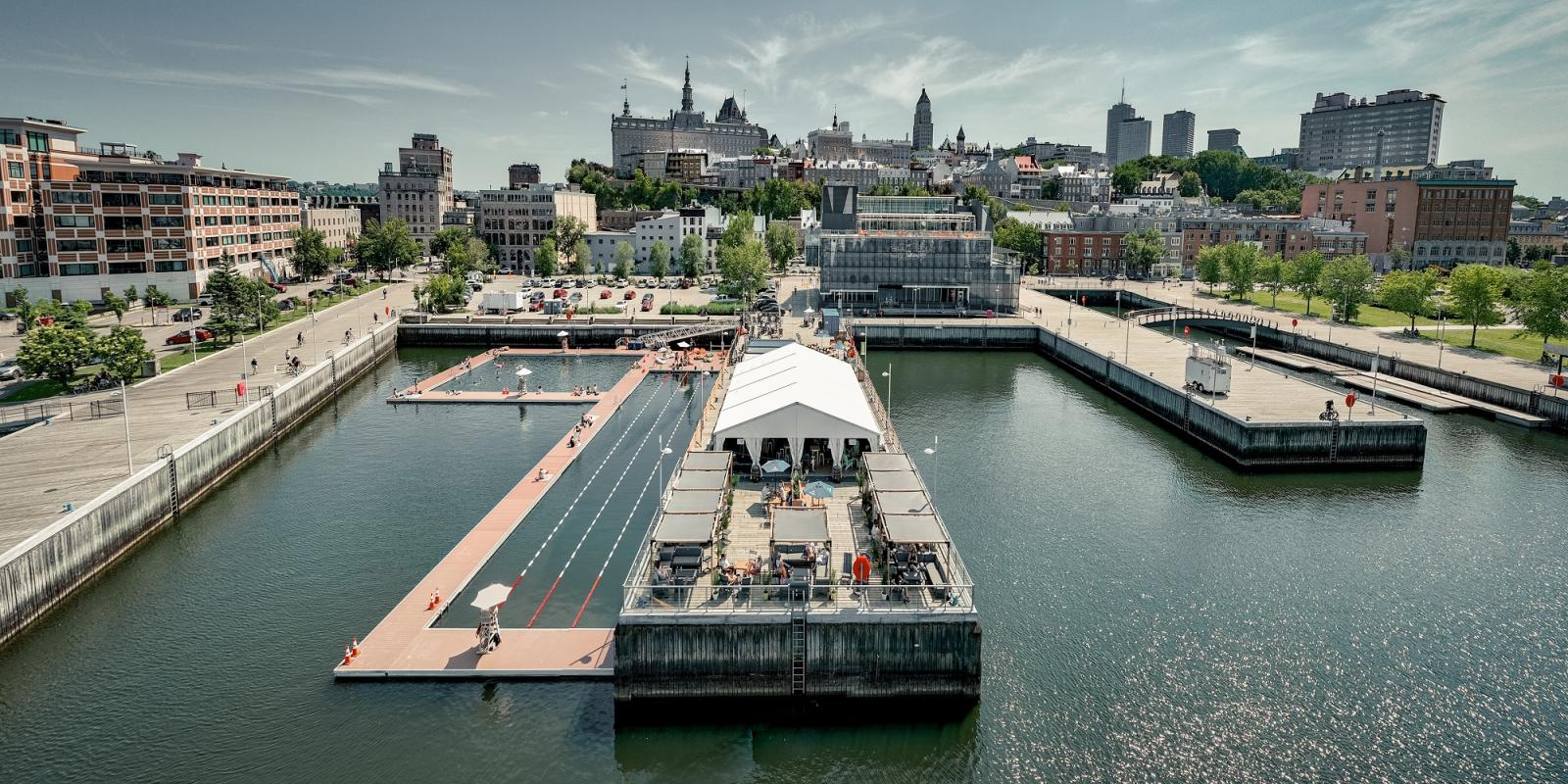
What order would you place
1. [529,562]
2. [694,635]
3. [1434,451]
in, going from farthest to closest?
[1434,451] → [529,562] → [694,635]

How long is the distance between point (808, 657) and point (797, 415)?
1419 cm

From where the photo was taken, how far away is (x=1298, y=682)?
28469mm

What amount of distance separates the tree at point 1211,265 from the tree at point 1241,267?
5.38 ft

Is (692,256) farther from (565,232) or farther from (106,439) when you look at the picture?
(106,439)

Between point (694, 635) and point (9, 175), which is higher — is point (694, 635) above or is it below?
below

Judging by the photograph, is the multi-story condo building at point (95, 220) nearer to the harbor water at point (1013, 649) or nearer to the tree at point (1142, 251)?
the harbor water at point (1013, 649)

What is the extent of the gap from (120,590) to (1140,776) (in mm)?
36089

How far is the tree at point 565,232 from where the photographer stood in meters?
145

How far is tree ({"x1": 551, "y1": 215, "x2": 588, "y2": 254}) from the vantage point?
145 m

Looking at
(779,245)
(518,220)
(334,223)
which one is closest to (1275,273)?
(779,245)

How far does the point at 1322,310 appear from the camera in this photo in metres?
107

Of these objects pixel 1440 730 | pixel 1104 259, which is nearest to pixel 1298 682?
pixel 1440 730

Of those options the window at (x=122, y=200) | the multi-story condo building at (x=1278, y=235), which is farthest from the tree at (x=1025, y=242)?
the window at (x=122, y=200)

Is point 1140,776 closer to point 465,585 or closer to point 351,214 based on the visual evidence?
point 465,585
